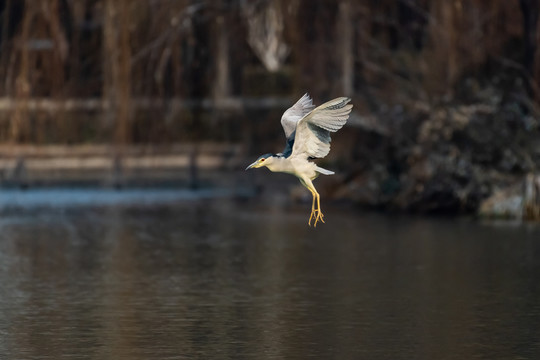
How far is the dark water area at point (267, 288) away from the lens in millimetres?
13422

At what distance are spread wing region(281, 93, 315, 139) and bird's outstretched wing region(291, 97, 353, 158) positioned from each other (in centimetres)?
65

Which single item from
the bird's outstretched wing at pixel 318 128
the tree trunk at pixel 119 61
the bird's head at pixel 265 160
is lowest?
the bird's head at pixel 265 160

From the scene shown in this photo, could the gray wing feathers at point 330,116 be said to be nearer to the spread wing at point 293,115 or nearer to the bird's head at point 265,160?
the bird's head at point 265,160

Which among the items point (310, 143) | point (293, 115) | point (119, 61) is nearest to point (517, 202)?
point (119, 61)

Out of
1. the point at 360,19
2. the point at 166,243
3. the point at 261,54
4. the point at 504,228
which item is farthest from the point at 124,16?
the point at 261,54

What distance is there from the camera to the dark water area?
13422 millimetres

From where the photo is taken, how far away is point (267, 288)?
1764 centimetres

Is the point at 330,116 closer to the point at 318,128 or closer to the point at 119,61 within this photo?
the point at 318,128

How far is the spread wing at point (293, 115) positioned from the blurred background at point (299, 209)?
6.22 feet

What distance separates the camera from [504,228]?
2512 cm

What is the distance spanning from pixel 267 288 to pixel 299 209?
12954 mm

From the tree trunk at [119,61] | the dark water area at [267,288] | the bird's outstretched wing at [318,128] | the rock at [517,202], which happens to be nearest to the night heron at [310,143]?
the bird's outstretched wing at [318,128]

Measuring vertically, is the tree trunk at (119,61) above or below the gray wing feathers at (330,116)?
above

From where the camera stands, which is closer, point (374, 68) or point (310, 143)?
point (310, 143)
